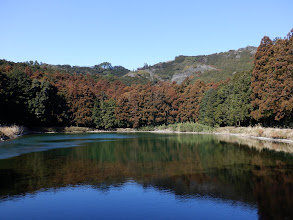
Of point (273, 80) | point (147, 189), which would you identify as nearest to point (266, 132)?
point (273, 80)

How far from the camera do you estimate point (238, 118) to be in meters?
49.3

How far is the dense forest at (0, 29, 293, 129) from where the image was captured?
36.1 meters

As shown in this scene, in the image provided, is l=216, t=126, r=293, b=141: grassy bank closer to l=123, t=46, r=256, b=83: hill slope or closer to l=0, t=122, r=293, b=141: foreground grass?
l=0, t=122, r=293, b=141: foreground grass

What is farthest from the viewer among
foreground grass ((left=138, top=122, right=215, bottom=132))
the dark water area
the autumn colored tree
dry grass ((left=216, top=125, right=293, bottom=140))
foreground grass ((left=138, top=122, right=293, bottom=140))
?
foreground grass ((left=138, top=122, right=215, bottom=132))

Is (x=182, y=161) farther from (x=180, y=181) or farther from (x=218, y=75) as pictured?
(x=218, y=75)

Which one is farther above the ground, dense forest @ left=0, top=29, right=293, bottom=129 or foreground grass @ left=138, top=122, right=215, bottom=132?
dense forest @ left=0, top=29, right=293, bottom=129

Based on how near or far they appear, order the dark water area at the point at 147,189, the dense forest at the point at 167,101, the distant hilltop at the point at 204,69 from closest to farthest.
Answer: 1. the dark water area at the point at 147,189
2. the dense forest at the point at 167,101
3. the distant hilltop at the point at 204,69

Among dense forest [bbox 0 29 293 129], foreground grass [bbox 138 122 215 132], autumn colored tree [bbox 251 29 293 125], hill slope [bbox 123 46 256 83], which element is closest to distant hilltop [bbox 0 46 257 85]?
hill slope [bbox 123 46 256 83]

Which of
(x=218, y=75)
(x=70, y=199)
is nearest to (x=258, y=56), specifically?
(x=70, y=199)

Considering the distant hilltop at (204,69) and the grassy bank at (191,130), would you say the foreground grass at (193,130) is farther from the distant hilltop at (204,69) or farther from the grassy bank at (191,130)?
the distant hilltop at (204,69)

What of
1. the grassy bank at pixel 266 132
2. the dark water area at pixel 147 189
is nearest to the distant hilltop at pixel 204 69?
the grassy bank at pixel 266 132

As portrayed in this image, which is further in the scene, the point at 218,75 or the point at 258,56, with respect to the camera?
the point at 218,75

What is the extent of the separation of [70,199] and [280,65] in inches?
1243

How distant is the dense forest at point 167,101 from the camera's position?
3607 centimetres
